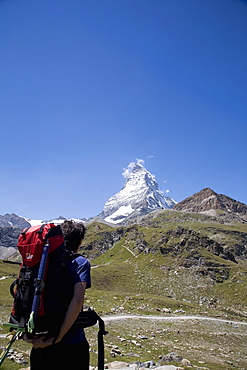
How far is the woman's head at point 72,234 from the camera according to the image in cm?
704

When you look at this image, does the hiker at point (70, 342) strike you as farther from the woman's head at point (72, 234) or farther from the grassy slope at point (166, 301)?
the grassy slope at point (166, 301)

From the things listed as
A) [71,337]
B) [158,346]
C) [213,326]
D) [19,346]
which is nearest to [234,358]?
[158,346]

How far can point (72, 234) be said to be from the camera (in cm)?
705

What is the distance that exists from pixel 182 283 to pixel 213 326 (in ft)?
208

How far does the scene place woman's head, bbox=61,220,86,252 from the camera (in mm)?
7035

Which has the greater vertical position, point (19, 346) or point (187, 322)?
point (19, 346)

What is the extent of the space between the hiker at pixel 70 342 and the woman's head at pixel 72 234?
567 millimetres

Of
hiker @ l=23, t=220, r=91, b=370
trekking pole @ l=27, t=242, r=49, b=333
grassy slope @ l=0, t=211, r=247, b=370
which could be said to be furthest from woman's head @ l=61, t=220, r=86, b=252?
grassy slope @ l=0, t=211, r=247, b=370

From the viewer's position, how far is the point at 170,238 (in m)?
180

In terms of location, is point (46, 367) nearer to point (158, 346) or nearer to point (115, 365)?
point (115, 365)

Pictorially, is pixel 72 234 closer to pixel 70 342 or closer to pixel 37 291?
pixel 37 291

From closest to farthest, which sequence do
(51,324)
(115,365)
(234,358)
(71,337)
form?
1. (51,324)
2. (71,337)
3. (115,365)
4. (234,358)

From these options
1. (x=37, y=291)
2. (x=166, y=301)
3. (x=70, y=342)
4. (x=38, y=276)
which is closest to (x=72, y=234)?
(x=38, y=276)

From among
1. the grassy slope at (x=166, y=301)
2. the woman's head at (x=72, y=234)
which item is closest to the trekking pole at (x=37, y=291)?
the woman's head at (x=72, y=234)
